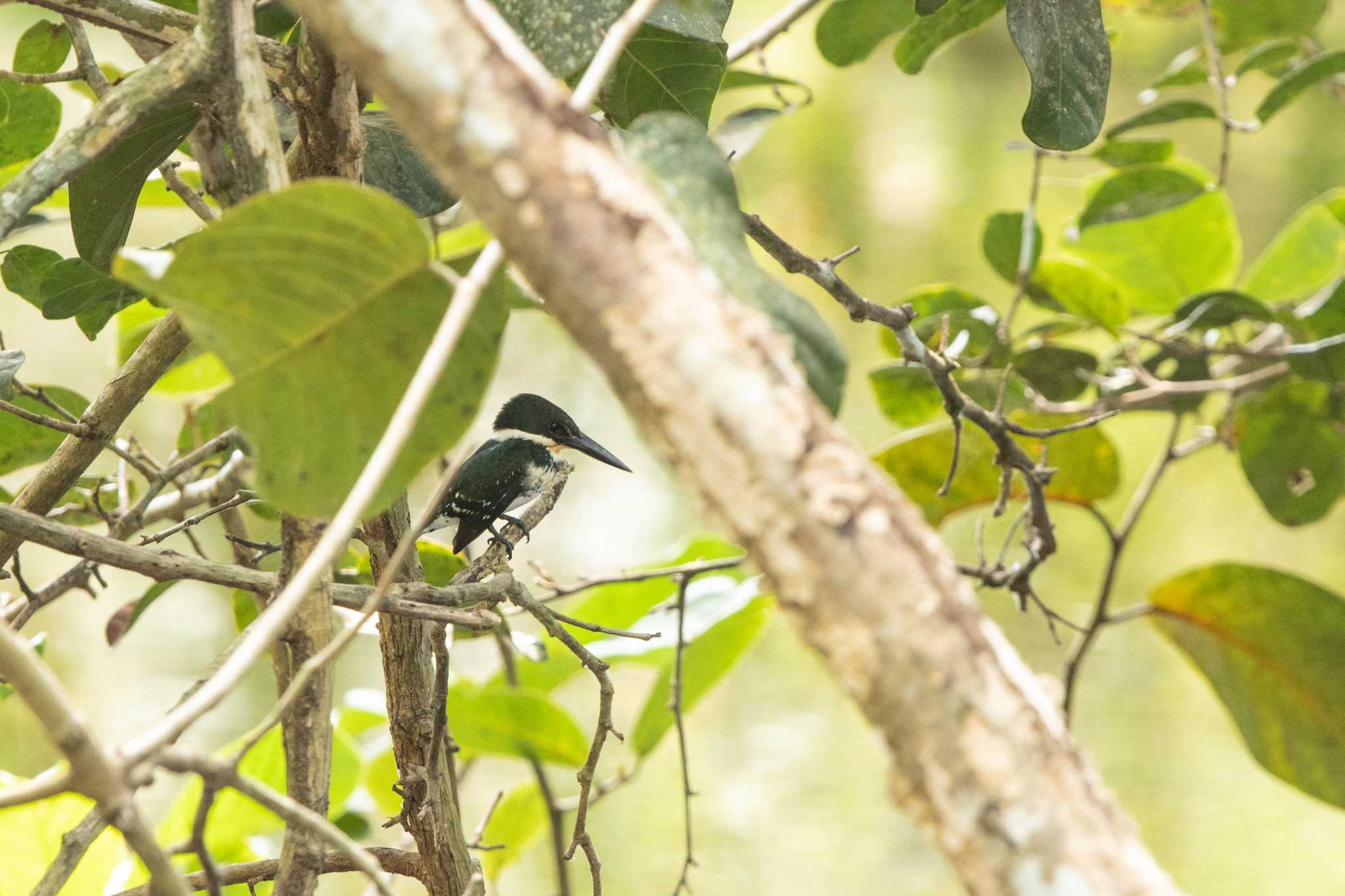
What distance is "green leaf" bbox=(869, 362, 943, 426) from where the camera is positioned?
0.86 meters

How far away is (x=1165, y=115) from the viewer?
0.78 meters

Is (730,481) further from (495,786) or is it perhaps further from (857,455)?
(495,786)

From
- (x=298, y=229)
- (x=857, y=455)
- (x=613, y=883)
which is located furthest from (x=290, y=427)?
(x=613, y=883)

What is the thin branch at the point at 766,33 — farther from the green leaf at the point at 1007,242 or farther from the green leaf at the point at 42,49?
the green leaf at the point at 42,49

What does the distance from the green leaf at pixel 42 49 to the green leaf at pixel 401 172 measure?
0.91ft

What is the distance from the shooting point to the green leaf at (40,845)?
67 centimetres

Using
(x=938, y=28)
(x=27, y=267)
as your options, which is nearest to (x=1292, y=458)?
(x=938, y=28)

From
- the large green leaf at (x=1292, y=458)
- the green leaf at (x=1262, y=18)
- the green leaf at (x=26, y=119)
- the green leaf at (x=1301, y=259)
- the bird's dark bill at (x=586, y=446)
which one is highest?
the green leaf at (x=1262, y=18)

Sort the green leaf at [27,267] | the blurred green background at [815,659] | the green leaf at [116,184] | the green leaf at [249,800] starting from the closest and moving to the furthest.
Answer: the green leaf at [116,184] → the green leaf at [27,267] → the green leaf at [249,800] → the blurred green background at [815,659]

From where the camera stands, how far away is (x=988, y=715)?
231 millimetres

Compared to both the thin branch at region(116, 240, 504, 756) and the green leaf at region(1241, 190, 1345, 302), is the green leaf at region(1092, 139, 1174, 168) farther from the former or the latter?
the thin branch at region(116, 240, 504, 756)

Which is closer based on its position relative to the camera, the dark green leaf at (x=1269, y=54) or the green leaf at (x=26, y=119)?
the green leaf at (x=26, y=119)

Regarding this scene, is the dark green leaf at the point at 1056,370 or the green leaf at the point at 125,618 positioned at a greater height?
the dark green leaf at the point at 1056,370

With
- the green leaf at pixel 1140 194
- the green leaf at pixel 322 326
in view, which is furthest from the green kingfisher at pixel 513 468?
the green leaf at pixel 322 326
